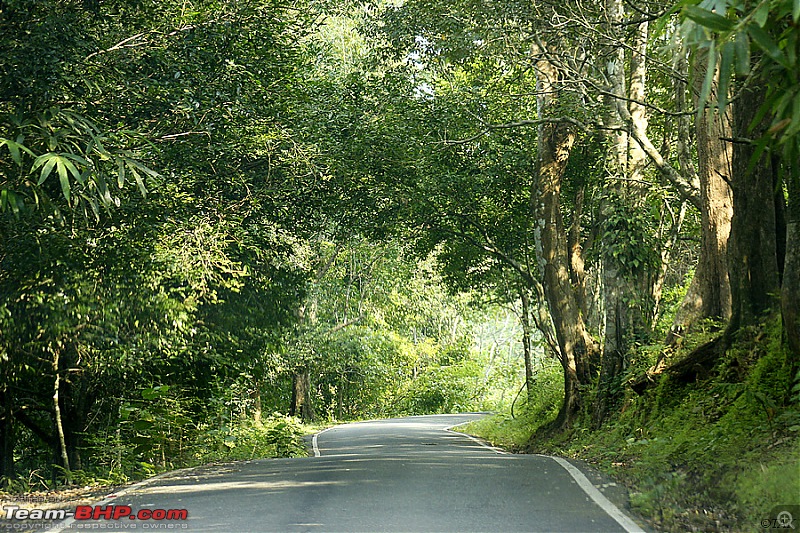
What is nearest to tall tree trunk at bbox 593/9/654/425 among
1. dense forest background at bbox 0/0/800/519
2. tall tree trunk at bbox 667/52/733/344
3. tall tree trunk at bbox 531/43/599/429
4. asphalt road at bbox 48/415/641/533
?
dense forest background at bbox 0/0/800/519

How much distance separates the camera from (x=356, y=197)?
2202cm

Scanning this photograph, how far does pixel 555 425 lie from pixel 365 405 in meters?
35.6

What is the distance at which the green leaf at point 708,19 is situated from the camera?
15.5 ft

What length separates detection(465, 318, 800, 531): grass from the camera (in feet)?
25.6

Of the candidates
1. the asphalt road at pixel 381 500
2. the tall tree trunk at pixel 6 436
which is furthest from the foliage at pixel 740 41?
the tall tree trunk at pixel 6 436

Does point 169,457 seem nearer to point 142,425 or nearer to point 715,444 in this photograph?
point 142,425

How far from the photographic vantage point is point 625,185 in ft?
59.3

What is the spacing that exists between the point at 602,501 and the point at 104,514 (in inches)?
196

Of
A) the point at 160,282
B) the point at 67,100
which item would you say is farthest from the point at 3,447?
the point at 67,100

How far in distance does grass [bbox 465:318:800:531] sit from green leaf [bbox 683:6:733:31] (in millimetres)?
4203

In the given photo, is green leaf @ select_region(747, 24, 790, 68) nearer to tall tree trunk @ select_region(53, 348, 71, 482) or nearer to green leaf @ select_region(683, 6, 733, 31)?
green leaf @ select_region(683, 6, 733, 31)

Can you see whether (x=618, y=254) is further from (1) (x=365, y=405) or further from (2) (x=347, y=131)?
(1) (x=365, y=405)

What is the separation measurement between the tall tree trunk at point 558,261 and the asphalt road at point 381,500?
736cm

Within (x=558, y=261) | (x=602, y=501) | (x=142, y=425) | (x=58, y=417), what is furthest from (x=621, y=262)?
(x=58, y=417)
